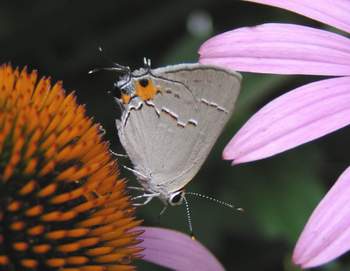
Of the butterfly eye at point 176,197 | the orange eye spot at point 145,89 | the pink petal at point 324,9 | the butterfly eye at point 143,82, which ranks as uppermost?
the pink petal at point 324,9

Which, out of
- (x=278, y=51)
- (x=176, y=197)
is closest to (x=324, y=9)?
(x=278, y=51)

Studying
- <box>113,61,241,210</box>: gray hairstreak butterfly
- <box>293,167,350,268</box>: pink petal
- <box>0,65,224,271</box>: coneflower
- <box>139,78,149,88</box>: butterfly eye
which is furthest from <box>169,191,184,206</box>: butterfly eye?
<box>293,167,350,268</box>: pink petal

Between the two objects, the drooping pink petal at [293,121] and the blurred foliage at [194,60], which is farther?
the blurred foliage at [194,60]

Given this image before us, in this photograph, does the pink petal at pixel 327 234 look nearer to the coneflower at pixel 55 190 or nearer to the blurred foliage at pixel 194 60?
the coneflower at pixel 55 190

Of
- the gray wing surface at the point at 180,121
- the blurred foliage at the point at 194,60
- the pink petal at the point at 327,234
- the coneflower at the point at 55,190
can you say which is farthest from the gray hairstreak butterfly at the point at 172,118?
the blurred foliage at the point at 194,60

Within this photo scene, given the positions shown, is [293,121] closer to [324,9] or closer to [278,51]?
[278,51]
